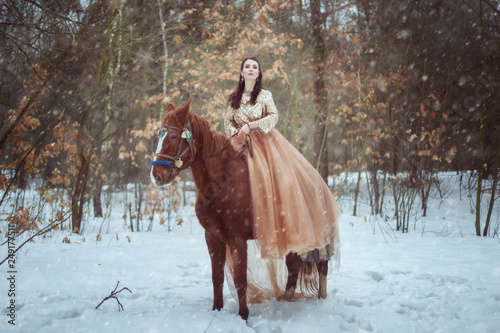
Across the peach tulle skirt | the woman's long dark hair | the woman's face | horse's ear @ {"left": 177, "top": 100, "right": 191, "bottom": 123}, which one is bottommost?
the peach tulle skirt

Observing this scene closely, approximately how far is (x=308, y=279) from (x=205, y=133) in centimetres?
224

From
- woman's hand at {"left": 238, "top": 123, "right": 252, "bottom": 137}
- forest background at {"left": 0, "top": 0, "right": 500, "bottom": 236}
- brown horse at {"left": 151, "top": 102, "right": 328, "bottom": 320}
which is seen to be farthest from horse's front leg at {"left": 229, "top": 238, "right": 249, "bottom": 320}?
forest background at {"left": 0, "top": 0, "right": 500, "bottom": 236}

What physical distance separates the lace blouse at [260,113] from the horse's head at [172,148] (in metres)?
0.67

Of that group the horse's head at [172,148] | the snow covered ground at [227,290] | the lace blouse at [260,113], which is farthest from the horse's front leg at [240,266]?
the lace blouse at [260,113]

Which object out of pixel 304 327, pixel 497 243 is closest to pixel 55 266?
pixel 304 327

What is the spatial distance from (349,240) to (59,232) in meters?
6.62

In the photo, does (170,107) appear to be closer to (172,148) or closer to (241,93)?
(172,148)

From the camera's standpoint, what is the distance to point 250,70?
349cm

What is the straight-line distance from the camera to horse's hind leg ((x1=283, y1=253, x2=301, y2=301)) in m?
3.83

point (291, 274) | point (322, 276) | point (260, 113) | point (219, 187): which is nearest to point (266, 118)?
point (260, 113)

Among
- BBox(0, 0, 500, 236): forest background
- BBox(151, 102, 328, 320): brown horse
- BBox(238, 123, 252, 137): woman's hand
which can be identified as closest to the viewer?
BBox(151, 102, 328, 320): brown horse

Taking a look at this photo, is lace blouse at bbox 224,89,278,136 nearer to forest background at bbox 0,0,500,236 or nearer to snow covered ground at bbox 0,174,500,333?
snow covered ground at bbox 0,174,500,333

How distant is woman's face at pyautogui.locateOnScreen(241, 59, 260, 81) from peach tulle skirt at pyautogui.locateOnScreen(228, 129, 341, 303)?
61cm

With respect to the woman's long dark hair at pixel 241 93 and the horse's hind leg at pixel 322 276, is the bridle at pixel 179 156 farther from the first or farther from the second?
the horse's hind leg at pixel 322 276
